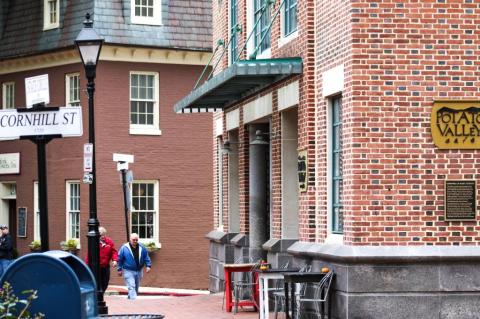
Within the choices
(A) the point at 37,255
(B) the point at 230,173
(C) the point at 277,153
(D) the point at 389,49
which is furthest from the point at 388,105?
(B) the point at 230,173

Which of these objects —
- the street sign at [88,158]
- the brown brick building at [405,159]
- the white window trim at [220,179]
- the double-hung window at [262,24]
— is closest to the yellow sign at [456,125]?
the brown brick building at [405,159]

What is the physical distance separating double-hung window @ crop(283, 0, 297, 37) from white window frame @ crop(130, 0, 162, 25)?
16.8 m

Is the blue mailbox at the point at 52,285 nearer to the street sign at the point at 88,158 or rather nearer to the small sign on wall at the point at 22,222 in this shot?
the street sign at the point at 88,158

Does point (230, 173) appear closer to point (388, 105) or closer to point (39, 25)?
point (388, 105)

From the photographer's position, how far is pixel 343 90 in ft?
53.9

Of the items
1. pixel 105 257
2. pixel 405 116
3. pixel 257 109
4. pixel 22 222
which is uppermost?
pixel 257 109

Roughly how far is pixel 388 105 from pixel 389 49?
2.39 ft

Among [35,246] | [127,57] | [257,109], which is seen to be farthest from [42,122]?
[35,246]

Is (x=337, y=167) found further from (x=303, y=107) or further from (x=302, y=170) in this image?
(x=303, y=107)

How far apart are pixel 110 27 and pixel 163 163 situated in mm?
4311

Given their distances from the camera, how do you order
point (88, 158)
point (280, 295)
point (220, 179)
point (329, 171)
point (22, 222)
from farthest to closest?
point (22, 222)
point (220, 179)
point (88, 158)
point (280, 295)
point (329, 171)

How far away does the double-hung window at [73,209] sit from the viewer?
36.5 meters

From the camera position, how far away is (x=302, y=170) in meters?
18.7

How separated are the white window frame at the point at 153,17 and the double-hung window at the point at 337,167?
20.1 m
